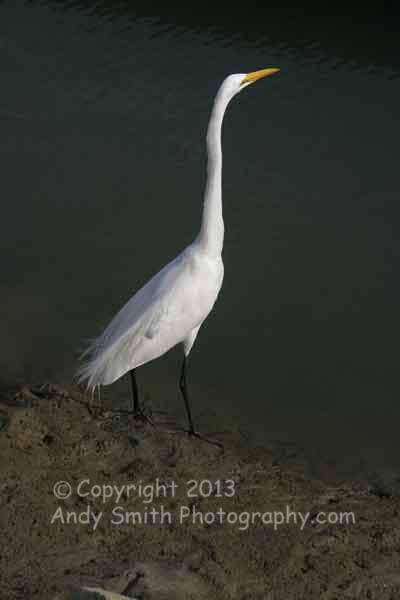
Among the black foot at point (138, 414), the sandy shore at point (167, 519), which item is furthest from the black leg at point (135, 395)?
the sandy shore at point (167, 519)

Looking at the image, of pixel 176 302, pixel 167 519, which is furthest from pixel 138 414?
pixel 167 519

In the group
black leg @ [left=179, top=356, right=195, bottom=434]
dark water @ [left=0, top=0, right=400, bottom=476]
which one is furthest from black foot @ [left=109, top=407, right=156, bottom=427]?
dark water @ [left=0, top=0, right=400, bottom=476]

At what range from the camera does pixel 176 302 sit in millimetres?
5055

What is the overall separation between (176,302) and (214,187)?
0.80 m

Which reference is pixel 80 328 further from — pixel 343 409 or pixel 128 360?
pixel 343 409

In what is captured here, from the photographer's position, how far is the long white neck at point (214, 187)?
488cm

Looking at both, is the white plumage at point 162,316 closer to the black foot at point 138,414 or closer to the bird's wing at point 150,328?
the bird's wing at point 150,328

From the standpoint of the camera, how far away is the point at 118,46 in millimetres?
11164

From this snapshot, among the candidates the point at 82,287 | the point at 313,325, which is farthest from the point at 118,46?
the point at 313,325

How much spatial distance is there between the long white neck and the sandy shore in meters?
Answer: 1.36

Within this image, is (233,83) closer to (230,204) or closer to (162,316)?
(162,316)

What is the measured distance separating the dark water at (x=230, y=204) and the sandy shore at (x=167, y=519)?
69cm

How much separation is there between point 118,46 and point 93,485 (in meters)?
8.15

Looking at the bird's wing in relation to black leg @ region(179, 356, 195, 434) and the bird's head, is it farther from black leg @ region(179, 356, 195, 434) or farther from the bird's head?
the bird's head
